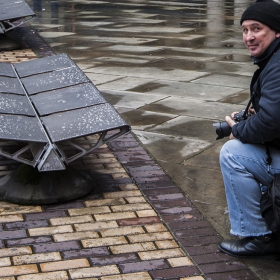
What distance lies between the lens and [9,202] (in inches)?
195

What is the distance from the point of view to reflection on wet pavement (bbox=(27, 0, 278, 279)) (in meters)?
5.94

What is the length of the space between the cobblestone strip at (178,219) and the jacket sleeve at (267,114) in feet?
2.51

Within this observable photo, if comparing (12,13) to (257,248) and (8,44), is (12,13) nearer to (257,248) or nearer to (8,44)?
(8,44)

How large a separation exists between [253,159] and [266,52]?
62 cm

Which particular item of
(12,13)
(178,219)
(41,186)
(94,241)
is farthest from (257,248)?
(12,13)

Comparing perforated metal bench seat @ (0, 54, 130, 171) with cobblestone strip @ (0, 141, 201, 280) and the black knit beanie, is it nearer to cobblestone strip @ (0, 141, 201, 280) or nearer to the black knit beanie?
cobblestone strip @ (0, 141, 201, 280)

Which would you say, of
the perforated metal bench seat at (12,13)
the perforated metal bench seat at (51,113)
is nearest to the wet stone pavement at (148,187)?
the perforated metal bench seat at (51,113)

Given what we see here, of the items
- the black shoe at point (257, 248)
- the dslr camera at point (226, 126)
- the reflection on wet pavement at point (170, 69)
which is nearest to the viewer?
the black shoe at point (257, 248)

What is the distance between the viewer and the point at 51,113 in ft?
17.2

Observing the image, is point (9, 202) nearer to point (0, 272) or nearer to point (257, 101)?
point (0, 272)

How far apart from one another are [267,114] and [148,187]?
1.73m

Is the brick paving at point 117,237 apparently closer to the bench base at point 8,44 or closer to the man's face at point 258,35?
the man's face at point 258,35

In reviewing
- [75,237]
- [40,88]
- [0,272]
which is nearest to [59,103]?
[40,88]

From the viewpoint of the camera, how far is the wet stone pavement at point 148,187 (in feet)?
13.2
